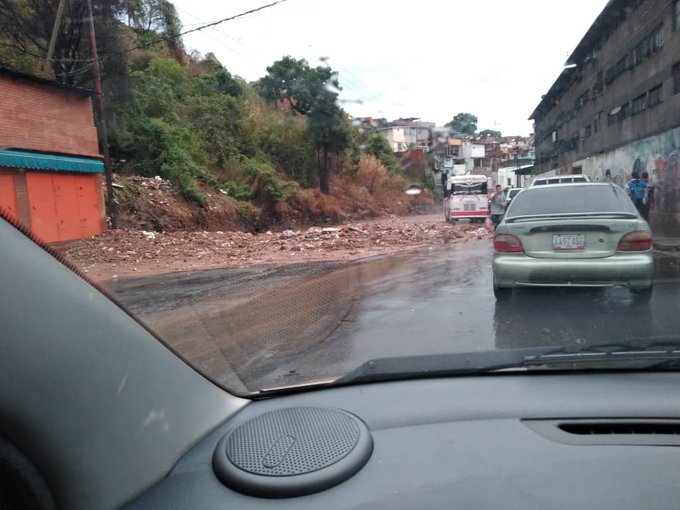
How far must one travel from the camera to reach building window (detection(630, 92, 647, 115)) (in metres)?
26.3

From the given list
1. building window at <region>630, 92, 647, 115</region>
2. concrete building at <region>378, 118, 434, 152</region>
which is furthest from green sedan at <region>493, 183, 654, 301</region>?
concrete building at <region>378, 118, 434, 152</region>

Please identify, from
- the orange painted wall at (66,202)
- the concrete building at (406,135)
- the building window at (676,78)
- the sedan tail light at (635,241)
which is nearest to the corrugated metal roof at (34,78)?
the orange painted wall at (66,202)

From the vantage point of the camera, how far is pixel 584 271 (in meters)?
6.27

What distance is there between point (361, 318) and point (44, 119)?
12.5 meters

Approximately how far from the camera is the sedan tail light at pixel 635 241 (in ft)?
20.4

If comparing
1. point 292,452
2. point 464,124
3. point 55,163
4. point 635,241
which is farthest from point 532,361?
point 464,124

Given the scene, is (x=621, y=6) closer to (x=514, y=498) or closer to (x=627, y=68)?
(x=627, y=68)

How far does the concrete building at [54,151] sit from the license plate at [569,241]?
9039mm

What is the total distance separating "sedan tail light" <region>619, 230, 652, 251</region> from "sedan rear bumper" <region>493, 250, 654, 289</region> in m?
0.06

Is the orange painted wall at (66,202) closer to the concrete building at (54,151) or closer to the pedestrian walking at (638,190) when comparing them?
the concrete building at (54,151)

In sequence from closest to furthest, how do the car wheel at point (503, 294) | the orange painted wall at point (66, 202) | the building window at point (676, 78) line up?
the car wheel at point (503, 294) < the orange painted wall at point (66, 202) < the building window at point (676, 78)

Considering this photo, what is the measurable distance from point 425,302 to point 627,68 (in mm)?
26581

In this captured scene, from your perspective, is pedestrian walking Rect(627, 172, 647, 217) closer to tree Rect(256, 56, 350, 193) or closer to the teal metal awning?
the teal metal awning

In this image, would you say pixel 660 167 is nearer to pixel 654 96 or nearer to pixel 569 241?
pixel 654 96
